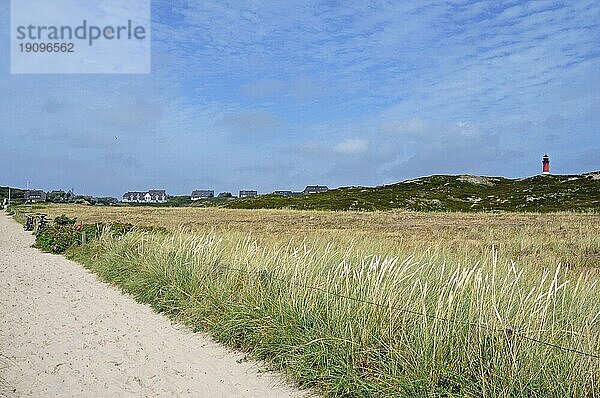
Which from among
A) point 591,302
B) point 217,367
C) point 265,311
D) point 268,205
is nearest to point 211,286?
point 265,311

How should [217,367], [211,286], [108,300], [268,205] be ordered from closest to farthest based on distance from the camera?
[217,367] → [211,286] → [108,300] → [268,205]

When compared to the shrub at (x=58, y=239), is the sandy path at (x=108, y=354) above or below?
below

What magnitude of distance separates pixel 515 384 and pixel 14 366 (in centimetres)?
541

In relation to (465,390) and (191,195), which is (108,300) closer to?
(465,390)

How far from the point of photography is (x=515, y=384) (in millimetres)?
4602

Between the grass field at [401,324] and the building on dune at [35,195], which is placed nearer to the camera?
the grass field at [401,324]

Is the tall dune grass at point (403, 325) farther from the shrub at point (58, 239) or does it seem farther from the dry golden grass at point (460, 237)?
the shrub at point (58, 239)

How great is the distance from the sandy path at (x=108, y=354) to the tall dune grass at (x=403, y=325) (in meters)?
0.42

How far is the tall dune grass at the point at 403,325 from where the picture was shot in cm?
474

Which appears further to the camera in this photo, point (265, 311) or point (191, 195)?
point (191, 195)

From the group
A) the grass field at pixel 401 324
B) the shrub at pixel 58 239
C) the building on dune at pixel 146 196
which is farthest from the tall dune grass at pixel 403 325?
the building on dune at pixel 146 196

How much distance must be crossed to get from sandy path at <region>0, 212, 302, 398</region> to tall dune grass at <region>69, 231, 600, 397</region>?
16.4 inches

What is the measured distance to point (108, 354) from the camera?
726 cm

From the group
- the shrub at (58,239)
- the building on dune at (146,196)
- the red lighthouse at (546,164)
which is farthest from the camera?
the building on dune at (146,196)
